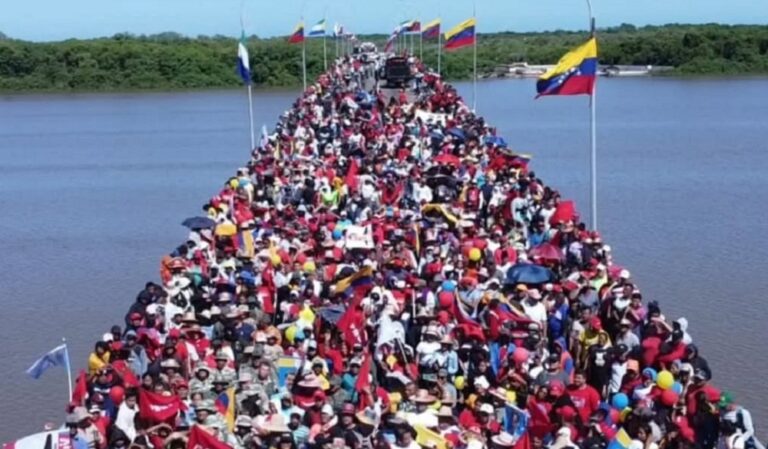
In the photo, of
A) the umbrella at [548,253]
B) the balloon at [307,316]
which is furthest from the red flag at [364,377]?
the umbrella at [548,253]

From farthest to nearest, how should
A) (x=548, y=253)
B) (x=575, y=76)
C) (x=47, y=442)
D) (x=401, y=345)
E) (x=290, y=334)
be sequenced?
(x=575, y=76), (x=548, y=253), (x=290, y=334), (x=401, y=345), (x=47, y=442)

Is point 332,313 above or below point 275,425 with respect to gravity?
above

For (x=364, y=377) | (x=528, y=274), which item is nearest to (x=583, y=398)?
(x=364, y=377)

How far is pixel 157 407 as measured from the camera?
10.2 metres

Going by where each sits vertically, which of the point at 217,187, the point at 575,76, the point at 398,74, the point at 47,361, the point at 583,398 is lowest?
the point at 217,187

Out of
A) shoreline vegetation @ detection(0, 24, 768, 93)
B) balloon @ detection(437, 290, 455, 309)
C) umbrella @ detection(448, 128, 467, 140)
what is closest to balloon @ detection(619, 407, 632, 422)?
balloon @ detection(437, 290, 455, 309)

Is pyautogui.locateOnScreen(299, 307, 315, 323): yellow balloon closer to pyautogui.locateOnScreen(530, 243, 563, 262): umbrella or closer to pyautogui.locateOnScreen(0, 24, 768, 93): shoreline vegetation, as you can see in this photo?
pyautogui.locateOnScreen(530, 243, 563, 262): umbrella

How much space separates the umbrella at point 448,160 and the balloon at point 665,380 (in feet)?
37.3

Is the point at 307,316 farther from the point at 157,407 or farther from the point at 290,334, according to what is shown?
the point at 157,407

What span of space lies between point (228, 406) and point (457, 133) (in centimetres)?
1600

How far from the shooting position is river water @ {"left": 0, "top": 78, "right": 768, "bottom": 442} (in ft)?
59.5

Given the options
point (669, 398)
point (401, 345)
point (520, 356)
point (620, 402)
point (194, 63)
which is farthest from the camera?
point (194, 63)

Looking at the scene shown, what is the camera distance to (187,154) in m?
44.1

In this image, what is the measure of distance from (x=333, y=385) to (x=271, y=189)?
996cm
